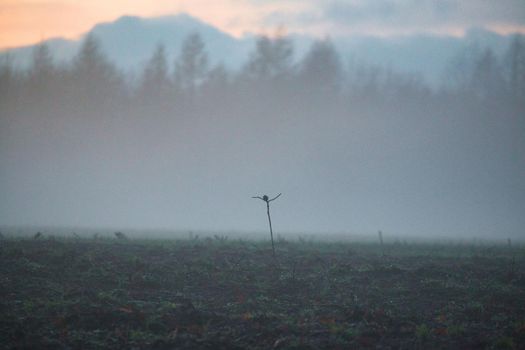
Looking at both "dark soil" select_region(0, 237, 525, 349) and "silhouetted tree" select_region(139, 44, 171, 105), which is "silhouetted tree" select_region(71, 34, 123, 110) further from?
"dark soil" select_region(0, 237, 525, 349)

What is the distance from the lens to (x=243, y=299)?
491 inches

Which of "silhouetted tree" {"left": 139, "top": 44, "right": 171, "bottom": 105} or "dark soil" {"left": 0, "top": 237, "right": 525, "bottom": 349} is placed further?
"silhouetted tree" {"left": 139, "top": 44, "right": 171, "bottom": 105}

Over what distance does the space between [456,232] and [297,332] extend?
6162 centimetres

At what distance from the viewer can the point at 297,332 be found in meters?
10.3

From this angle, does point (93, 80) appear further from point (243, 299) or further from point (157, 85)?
point (243, 299)

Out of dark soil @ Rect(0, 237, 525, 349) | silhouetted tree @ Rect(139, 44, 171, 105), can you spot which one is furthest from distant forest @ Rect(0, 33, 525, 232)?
dark soil @ Rect(0, 237, 525, 349)

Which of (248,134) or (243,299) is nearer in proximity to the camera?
(243,299)

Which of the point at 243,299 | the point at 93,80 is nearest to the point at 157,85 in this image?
the point at 93,80

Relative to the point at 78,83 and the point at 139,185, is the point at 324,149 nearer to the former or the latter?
the point at 139,185

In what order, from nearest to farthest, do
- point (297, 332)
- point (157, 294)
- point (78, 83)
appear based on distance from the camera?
point (297, 332), point (157, 294), point (78, 83)

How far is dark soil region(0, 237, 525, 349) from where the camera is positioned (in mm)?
9836

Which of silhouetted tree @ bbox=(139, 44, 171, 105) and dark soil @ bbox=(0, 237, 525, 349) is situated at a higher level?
silhouetted tree @ bbox=(139, 44, 171, 105)

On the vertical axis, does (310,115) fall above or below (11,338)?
above

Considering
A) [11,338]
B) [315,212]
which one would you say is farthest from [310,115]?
[11,338]
